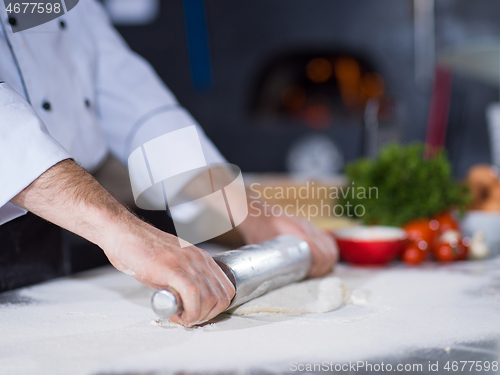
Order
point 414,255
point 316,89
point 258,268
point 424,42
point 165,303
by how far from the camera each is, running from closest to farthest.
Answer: point 165,303, point 258,268, point 414,255, point 424,42, point 316,89

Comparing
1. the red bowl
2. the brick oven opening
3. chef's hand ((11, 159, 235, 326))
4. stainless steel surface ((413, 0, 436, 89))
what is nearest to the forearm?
chef's hand ((11, 159, 235, 326))

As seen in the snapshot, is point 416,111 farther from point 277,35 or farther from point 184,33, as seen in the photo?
point 184,33

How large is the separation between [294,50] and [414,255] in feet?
7.55

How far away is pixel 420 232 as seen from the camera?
2.93 feet

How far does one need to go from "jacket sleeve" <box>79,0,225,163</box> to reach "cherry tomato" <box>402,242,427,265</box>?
415mm

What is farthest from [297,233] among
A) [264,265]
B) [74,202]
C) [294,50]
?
[294,50]

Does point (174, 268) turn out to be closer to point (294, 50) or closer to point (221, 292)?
point (221, 292)

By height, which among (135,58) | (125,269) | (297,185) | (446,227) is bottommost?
(297,185)

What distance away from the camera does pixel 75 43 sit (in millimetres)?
804

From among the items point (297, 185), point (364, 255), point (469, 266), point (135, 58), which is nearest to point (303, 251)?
point (364, 255)

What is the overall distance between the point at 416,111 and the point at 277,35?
105 centimetres

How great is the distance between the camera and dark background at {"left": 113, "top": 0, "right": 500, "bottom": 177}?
2.81 metres

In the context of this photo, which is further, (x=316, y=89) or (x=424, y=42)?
(x=316, y=89)

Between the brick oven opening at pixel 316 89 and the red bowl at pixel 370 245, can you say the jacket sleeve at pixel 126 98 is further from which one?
the brick oven opening at pixel 316 89
